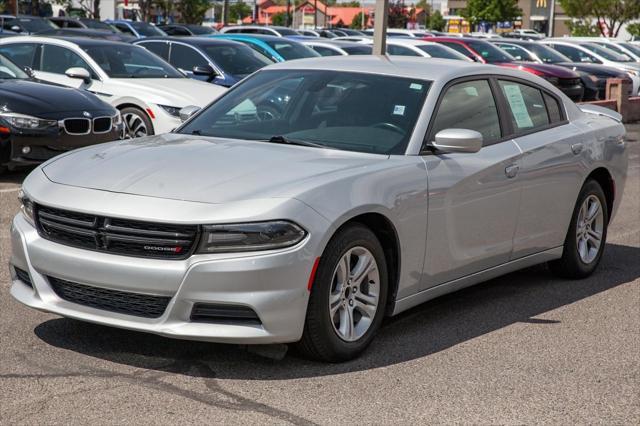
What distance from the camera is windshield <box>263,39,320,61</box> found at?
61.0 feet

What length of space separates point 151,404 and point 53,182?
136 cm

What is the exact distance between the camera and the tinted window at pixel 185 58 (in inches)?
622

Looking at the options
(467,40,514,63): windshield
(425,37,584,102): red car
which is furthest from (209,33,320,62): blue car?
(467,40,514,63): windshield

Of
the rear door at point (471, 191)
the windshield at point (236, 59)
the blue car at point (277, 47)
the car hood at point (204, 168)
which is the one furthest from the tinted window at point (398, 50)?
the car hood at point (204, 168)

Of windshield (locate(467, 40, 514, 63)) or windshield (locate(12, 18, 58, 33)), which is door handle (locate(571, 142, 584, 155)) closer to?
windshield (locate(467, 40, 514, 63))

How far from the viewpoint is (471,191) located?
20.3ft

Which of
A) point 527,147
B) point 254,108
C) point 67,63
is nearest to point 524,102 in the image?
point 527,147

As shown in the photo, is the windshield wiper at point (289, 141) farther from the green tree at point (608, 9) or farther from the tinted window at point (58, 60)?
the green tree at point (608, 9)

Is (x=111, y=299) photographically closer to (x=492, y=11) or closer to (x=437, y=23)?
(x=492, y=11)

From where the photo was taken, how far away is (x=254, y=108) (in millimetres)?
6625

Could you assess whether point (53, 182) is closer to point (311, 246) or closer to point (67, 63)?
point (311, 246)

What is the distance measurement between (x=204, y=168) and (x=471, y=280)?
192 centimetres

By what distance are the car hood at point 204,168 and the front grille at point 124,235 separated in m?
0.18

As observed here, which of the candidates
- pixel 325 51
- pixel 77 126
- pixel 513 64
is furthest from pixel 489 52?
pixel 77 126
